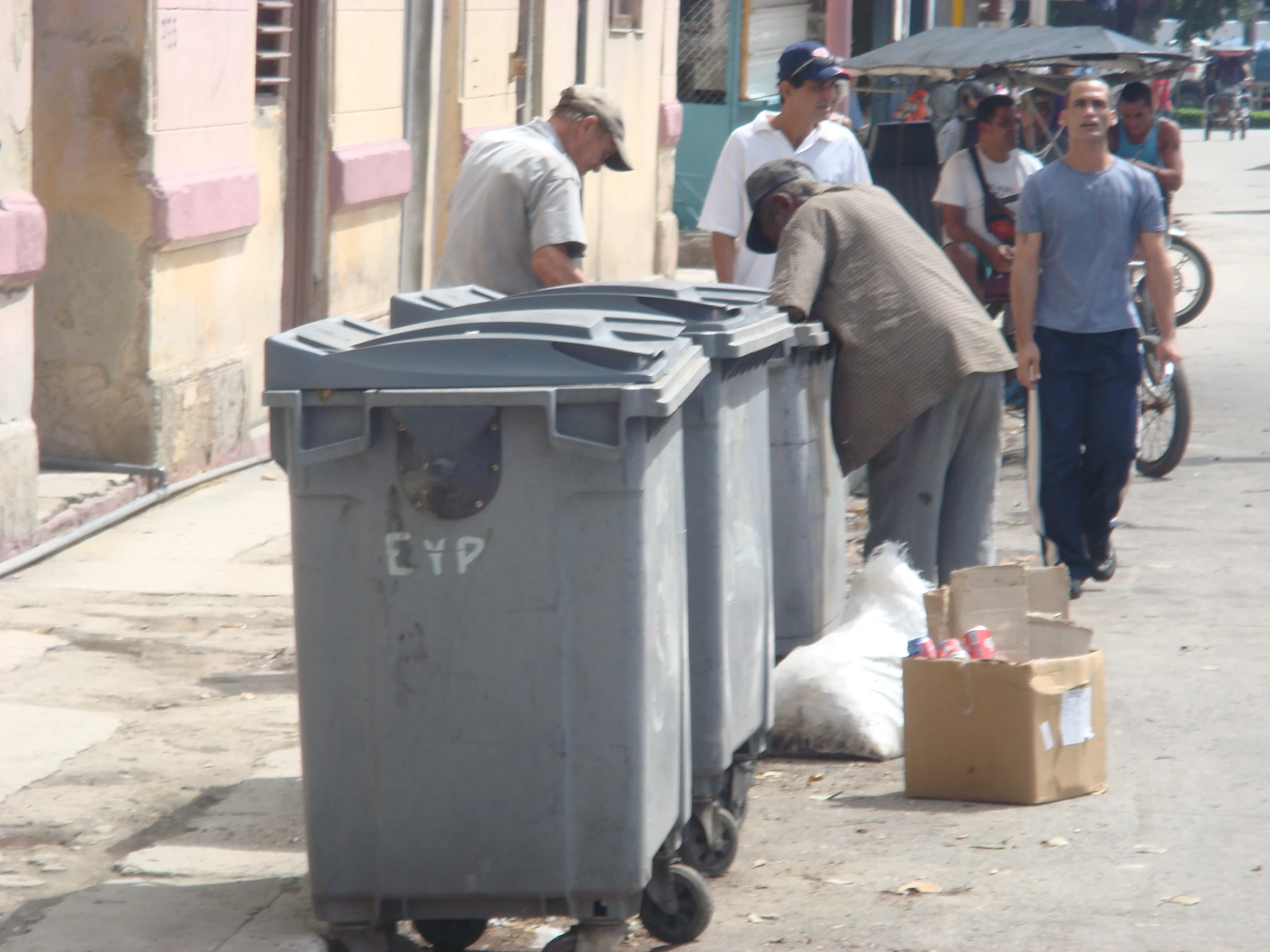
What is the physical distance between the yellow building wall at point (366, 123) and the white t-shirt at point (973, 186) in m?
3.10

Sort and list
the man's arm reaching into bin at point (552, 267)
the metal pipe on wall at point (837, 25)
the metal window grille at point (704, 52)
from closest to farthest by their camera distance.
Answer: the man's arm reaching into bin at point (552, 267), the metal window grille at point (704, 52), the metal pipe on wall at point (837, 25)

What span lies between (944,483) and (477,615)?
2946 millimetres

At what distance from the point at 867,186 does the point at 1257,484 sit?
13.2 ft

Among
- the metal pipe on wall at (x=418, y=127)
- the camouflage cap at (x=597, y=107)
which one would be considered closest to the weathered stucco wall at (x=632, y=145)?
the metal pipe on wall at (x=418, y=127)

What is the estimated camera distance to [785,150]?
7211 millimetres

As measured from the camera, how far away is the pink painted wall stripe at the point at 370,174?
9.91 meters

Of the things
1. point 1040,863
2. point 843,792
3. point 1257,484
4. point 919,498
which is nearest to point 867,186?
point 919,498

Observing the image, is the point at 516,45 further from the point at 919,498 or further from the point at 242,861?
the point at 242,861

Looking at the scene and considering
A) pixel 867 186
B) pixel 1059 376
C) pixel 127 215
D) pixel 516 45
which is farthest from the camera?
pixel 516 45

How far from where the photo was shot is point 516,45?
13453mm

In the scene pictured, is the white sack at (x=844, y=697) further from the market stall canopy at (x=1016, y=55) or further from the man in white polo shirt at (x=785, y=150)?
the market stall canopy at (x=1016, y=55)

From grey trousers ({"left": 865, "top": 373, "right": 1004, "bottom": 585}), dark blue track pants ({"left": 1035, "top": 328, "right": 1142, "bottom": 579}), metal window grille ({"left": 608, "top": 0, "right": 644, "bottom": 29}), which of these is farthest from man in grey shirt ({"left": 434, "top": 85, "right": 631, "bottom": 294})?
metal window grille ({"left": 608, "top": 0, "right": 644, "bottom": 29})

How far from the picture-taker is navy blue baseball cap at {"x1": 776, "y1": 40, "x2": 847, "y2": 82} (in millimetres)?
7102

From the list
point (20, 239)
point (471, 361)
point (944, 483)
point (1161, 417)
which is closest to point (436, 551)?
point (471, 361)
